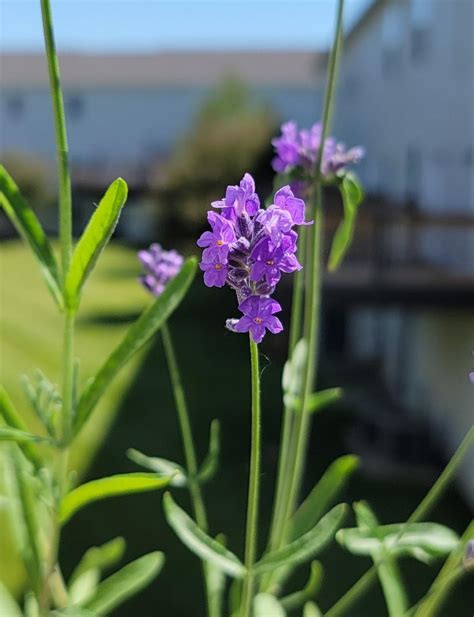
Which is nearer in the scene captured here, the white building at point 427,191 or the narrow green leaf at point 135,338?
the narrow green leaf at point 135,338

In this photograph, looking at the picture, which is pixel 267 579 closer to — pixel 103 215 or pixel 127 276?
pixel 103 215

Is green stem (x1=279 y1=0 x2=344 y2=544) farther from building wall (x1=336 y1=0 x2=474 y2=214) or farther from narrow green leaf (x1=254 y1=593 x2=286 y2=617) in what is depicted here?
building wall (x1=336 y1=0 x2=474 y2=214)

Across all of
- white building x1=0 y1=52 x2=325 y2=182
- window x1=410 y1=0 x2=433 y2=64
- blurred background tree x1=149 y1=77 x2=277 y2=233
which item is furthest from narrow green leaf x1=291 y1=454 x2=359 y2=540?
white building x1=0 y1=52 x2=325 y2=182

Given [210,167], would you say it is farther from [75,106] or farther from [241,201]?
[241,201]

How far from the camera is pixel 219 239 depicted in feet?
2.27

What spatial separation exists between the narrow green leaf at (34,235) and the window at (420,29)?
778 cm

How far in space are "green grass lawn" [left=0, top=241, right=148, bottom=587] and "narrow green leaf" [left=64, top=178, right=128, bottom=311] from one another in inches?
142

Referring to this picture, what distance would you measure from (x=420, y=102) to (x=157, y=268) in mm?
7778

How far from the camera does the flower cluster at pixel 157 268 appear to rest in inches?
45.6

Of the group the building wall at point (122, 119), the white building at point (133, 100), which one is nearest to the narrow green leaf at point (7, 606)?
the white building at point (133, 100)

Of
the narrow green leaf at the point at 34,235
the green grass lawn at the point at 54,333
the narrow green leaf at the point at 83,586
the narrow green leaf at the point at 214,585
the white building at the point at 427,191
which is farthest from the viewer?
the green grass lawn at the point at 54,333

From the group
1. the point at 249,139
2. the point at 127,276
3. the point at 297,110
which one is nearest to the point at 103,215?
the point at 249,139

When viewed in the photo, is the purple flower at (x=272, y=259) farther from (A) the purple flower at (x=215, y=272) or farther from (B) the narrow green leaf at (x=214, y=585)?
(B) the narrow green leaf at (x=214, y=585)

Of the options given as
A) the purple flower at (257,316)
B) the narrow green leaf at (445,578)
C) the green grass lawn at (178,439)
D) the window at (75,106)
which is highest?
the window at (75,106)
